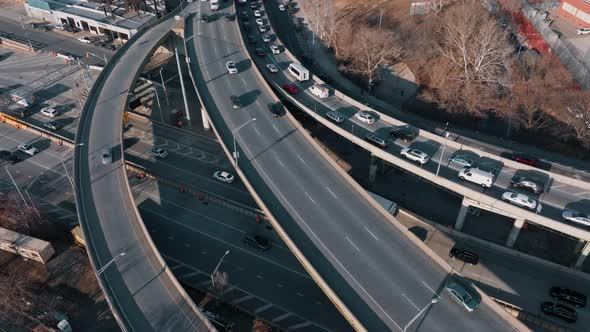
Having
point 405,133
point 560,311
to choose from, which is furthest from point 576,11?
point 560,311

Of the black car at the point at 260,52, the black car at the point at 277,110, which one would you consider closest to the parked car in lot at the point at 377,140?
the black car at the point at 277,110

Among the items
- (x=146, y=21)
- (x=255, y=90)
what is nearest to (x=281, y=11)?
(x=146, y=21)

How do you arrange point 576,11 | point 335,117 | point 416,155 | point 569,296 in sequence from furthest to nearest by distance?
point 576,11, point 335,117, point 416,155, point 569,296

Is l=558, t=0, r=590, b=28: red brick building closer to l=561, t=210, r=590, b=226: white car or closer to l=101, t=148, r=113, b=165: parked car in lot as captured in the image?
l=561, t=210, r=590, b=226: white car

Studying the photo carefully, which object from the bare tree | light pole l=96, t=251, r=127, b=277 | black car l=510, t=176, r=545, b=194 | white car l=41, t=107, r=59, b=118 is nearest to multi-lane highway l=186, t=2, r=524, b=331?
light pole l=96, t=251, r=127, b=277

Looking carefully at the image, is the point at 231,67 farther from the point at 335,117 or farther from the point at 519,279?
the point at 519,279

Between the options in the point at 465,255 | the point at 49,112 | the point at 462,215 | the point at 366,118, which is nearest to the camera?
the point at 465,255
